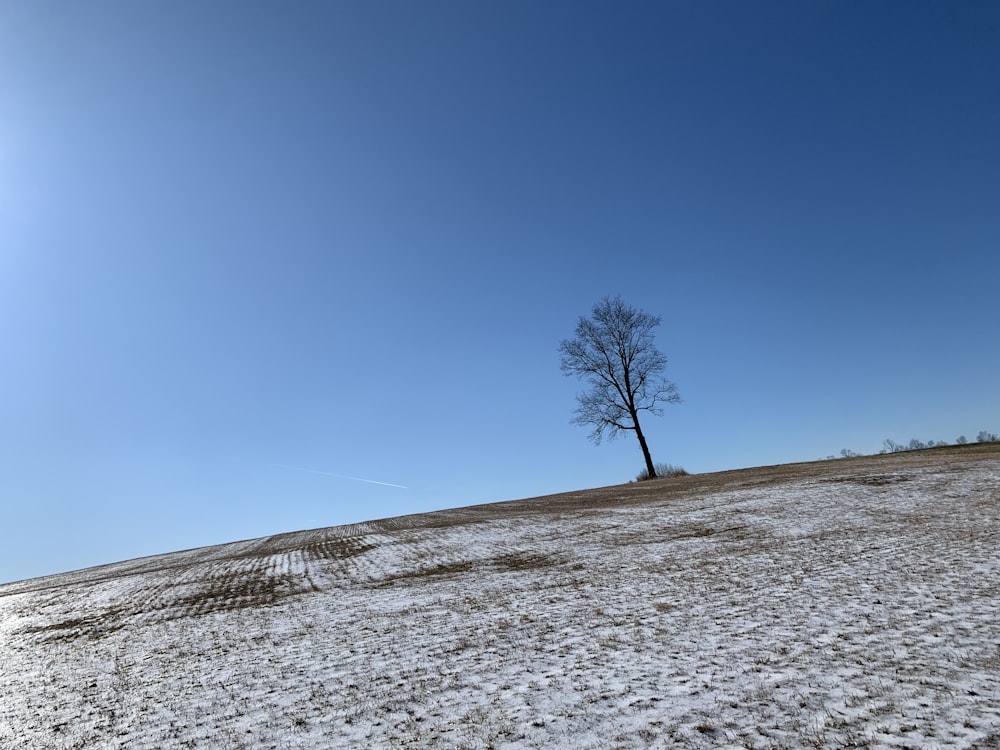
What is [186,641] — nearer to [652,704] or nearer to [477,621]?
[477,621]

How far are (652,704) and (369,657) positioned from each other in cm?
317

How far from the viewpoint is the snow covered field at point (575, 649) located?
3846 millimetres

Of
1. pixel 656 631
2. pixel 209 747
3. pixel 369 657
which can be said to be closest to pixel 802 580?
pixel 656 631

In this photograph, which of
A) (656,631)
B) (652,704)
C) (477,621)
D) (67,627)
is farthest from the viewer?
(67,627)

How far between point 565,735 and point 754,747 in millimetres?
1215

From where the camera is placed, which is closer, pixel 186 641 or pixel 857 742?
pixel 857 742

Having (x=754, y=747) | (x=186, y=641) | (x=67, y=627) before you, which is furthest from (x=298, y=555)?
(x=754, y=747)

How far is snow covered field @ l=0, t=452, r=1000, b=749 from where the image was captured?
3.85 meters

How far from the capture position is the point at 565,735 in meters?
3.77

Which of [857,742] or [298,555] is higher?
[298,555]

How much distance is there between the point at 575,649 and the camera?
546cm

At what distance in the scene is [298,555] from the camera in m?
15.6

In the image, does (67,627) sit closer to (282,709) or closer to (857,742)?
(282,709)

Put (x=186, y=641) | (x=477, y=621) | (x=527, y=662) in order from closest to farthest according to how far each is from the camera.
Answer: (x=527, y=662), (x=477, y=621), (x=186, y=641)
